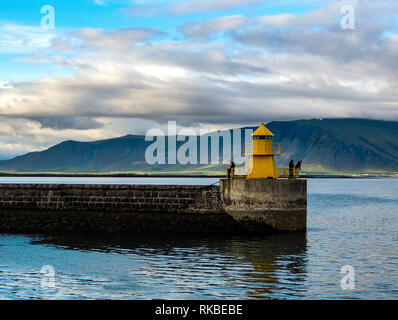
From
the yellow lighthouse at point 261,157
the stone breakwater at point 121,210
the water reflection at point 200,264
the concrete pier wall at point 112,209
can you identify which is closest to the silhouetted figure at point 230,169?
the stone breakwater at point 121,210

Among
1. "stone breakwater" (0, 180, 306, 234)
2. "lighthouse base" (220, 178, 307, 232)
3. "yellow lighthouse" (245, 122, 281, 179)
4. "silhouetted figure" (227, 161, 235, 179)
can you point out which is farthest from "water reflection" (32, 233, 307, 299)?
"silhouetted figure" (227, 161, 235, 179)

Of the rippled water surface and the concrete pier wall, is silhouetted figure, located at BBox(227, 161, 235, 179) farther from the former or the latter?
the rippled water surface

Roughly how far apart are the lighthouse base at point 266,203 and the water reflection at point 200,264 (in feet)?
3.02

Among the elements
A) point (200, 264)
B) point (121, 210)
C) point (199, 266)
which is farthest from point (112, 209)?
point (199, 266)

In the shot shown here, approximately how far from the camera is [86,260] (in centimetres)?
2355

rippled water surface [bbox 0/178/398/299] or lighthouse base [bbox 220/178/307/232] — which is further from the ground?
lighthouse base [bbox 220/178/307/232]

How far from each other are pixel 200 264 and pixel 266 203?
8870 mm

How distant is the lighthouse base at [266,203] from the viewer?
30.1 meters

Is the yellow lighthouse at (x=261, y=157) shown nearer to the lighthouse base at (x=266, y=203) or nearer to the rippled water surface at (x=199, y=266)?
the lighthouse base at (x=266, y=203)

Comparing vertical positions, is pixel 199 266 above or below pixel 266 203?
below

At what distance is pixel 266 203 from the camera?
30.1 metres

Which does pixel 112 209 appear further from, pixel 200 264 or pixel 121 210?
pixel 200 264

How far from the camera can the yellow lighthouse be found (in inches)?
1229

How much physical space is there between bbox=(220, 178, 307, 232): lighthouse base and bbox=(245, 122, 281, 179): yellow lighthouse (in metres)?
1.15
